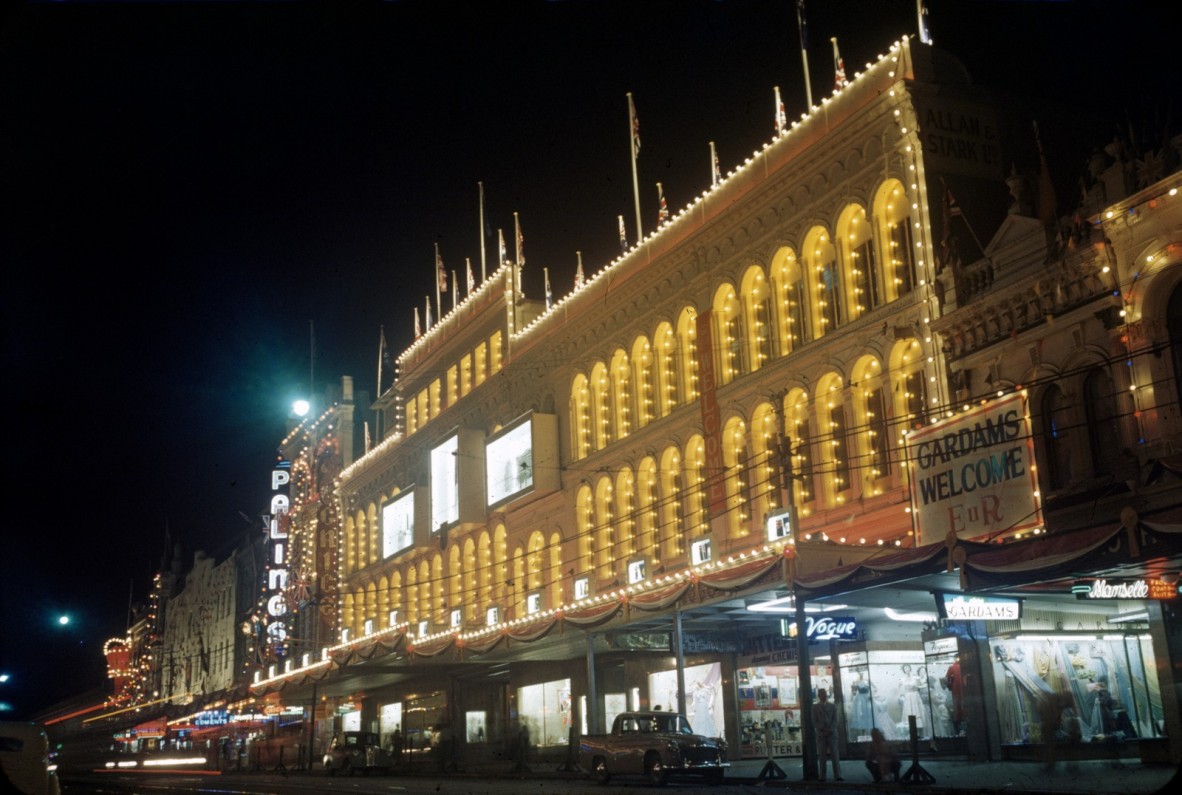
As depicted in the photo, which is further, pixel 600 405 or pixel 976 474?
pixel 600 405

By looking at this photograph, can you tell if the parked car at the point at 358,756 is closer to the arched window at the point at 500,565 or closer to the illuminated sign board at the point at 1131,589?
the arched window at the point at 500,565

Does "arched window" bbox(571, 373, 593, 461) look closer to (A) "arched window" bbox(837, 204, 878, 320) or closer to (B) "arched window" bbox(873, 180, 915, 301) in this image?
(A) "arched window" bbox(837, 204, 878, 320)

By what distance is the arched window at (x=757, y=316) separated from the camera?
36.4 meters

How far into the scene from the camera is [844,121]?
33.2 meters

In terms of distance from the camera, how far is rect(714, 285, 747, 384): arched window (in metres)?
37.7

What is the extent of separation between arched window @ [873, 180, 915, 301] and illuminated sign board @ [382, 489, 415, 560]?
31788mm

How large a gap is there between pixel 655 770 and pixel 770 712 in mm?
10409

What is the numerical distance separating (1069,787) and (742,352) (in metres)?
19.0

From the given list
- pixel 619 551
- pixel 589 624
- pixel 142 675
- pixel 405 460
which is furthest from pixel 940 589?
pixel 142 675

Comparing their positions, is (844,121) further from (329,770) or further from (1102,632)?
(329,770)

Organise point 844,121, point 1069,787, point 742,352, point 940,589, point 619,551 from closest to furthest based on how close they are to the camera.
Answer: point 1069,787 < point 940,589 < point 844,121 < point 742,352 < point 619,551

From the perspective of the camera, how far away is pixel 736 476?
36969mm

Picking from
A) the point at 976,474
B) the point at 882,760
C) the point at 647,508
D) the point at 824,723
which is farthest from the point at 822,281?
the point at 882,760

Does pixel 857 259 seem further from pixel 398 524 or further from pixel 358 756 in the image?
pixel 398 524
